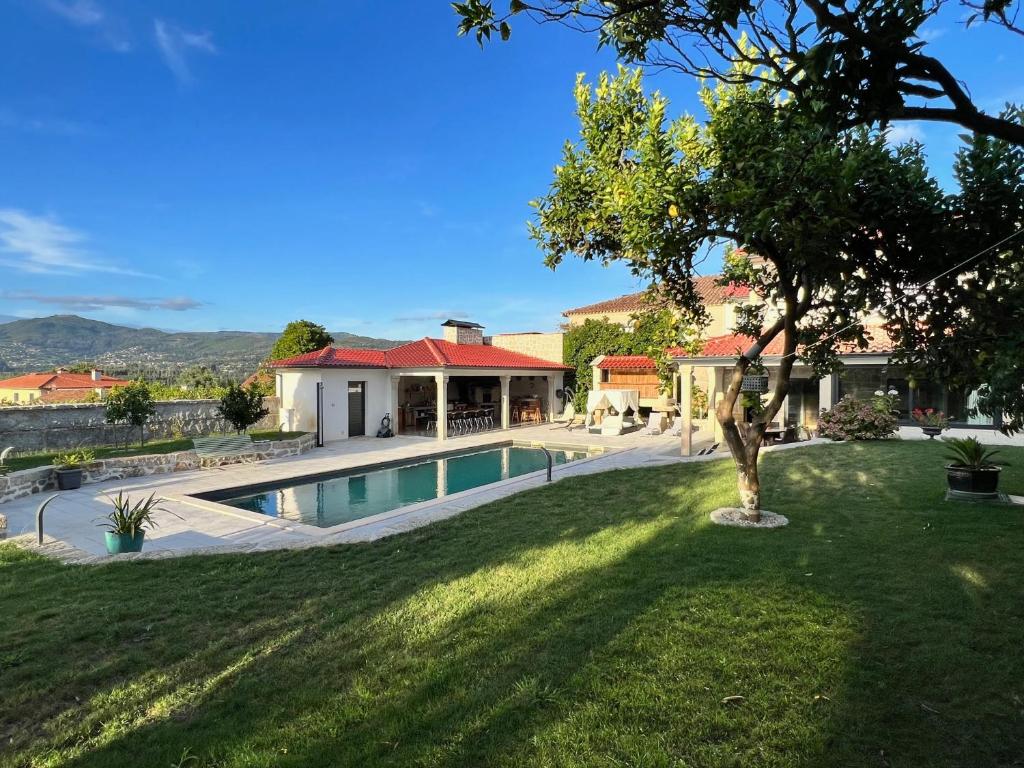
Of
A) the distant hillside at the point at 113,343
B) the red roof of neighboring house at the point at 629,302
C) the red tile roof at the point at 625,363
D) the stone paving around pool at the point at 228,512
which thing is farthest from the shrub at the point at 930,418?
the distant hillside at the point at 113,343

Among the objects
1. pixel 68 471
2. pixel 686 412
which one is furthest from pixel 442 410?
pixel 68 471

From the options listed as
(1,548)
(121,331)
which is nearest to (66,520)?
(1,548)

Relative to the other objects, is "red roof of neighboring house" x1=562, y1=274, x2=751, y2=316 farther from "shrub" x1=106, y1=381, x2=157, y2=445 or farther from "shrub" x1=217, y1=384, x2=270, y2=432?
"shrub" x1=106, y1=381, x2=157, y2=445

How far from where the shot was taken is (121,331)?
293ft

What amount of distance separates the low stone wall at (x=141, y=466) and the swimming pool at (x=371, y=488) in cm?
345

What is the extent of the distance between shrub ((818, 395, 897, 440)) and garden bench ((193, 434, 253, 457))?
59.7 feet

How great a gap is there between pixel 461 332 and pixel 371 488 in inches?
660

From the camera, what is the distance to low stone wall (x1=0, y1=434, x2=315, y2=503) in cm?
1212

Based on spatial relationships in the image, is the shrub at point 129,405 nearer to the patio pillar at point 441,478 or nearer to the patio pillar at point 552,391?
the patio pillar at point 441,478

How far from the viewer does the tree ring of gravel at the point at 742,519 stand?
26.8ft

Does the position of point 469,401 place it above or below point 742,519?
above

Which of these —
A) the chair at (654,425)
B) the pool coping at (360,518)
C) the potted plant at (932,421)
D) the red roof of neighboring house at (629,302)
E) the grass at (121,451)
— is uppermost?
the red roof of neighboring house at (629,302)

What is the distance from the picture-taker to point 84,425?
17.7m

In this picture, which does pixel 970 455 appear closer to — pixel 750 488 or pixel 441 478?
pixel 750 488
